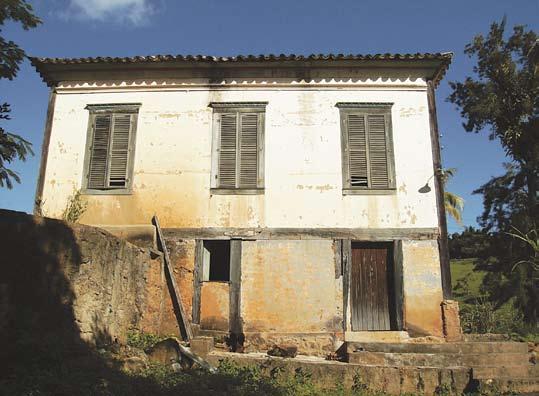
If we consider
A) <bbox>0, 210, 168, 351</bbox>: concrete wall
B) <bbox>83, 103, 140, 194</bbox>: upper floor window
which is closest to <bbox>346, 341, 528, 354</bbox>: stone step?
<bbox>0, 210, 168, 351</bbox>: concrete wall

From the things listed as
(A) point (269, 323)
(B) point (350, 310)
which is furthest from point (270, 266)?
(B) point (350, 310)

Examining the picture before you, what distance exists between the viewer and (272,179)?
10.7m

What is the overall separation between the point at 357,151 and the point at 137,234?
532 cm

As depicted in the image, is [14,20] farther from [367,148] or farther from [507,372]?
[507,372]

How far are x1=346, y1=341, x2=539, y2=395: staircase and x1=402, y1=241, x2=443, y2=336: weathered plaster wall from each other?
0.89m

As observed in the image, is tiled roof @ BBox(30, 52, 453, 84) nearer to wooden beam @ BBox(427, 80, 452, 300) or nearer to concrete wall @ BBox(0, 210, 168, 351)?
wooden beam @ BBox(427, 80, 452, 300)

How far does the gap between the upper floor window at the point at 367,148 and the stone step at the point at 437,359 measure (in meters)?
3.65

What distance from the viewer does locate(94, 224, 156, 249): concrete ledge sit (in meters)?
10.1

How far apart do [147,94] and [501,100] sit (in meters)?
11.2

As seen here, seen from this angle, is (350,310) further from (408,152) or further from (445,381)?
(408,152)

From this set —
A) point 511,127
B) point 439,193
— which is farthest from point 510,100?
point 439,193

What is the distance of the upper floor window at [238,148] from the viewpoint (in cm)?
1072

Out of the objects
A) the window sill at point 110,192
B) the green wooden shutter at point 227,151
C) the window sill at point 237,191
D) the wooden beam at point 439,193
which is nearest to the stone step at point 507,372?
the wooden beam at point 439,193

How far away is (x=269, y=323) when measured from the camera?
9.97 meters
